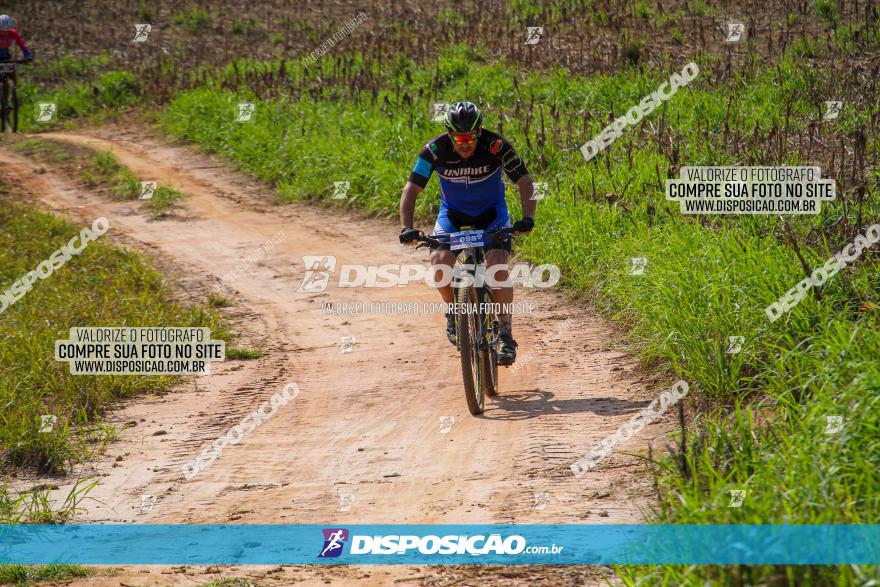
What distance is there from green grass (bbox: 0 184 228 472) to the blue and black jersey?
Result: 3.34 meters

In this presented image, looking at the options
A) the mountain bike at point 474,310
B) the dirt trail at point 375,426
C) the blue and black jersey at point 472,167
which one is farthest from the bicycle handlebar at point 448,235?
the dirt trail at point 375,426

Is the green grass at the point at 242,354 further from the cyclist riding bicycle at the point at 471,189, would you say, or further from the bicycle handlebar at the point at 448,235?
the bicycle handlebar at the point at 448,235

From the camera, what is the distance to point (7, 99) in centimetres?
2055

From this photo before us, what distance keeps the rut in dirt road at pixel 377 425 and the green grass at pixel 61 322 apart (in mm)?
354

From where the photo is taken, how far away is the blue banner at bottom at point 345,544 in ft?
15.3

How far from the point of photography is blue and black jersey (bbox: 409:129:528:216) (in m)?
7.67

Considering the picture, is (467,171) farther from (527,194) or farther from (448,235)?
(448,235)

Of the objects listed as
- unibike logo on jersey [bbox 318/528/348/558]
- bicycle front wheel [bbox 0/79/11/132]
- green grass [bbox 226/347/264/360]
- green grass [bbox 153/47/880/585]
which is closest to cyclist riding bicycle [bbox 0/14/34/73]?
bicycle front wheel [bbox 0/79/11/132]

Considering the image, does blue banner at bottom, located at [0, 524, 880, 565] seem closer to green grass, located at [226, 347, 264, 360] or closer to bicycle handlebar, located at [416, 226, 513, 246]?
bicycle handlebar, located at [416, 226, 513, 246]

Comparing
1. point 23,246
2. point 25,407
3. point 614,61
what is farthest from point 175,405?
point 614,61

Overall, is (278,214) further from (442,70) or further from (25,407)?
(25,407)

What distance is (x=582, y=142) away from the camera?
13.3 m

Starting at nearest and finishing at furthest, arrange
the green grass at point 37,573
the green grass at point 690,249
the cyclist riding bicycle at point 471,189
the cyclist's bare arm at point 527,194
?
the green grass at point 690,249 → the green grass at point 37,573 → the cyclist riding bicycle at point 471,189 → the cyclist's bare arm at point 527,194

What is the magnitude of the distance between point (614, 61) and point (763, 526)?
45.9ft
